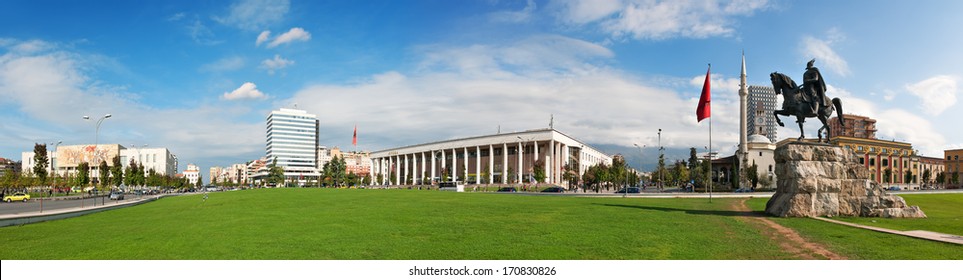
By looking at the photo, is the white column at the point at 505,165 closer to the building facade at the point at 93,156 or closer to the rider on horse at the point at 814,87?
the rider on horse at the point at 814,87

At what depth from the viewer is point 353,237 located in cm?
1483

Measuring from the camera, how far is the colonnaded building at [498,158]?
122 m

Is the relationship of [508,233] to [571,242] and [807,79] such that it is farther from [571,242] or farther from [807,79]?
[807,79]

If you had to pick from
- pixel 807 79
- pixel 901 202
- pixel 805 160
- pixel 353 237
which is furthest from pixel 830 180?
pixel 353 237

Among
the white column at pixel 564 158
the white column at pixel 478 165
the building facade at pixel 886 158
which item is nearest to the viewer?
the building facade at pixel 886 158

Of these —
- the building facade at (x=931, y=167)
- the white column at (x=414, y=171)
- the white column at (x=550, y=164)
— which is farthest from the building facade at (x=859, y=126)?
the white column at (x=414, y=171)

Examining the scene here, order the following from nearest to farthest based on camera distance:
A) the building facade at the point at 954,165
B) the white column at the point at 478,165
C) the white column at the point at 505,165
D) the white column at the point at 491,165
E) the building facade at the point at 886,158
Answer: the building facade at the point at 886,158 < the white column at the point at 505,165 < the building facade at the point at 954,165 < the white column at the point at 491,165 < the white column at the point at 478,165

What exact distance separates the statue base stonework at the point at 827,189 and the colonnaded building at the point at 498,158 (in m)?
85.4

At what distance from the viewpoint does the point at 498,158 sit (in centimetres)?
13338

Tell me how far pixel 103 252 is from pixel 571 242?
12038mm

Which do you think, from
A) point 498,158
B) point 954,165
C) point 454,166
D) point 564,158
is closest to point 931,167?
point 954,165

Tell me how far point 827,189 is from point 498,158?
11072 cm

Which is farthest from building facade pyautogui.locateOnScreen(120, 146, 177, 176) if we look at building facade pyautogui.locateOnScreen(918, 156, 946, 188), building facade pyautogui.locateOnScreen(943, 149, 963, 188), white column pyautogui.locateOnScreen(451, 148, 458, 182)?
building facade pyautogui.locateOnScreen(943, 149, 963, 188)

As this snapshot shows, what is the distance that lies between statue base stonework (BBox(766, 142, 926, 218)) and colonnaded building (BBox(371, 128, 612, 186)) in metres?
85.4
